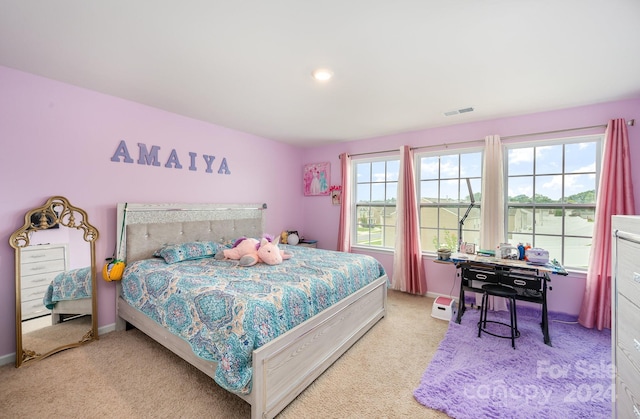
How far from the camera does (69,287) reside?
244 centimetres

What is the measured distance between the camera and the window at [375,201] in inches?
169

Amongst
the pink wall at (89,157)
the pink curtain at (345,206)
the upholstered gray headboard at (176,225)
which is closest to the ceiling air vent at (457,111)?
the pink curtain at (345,206)

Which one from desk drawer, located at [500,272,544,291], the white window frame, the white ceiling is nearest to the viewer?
the white ceiling

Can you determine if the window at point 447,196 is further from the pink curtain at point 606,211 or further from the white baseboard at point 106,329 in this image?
the white baseboard at point 106,329

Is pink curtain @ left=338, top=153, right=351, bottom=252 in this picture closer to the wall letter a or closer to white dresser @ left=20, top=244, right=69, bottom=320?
the wall letter a

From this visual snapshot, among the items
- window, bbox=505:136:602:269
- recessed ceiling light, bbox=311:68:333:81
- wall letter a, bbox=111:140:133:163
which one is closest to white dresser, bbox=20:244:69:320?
wall letter a, bbox=111:140:133:163

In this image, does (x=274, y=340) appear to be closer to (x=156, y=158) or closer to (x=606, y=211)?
(x=156, y=158)

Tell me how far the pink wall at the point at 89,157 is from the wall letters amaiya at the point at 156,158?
0.05 m

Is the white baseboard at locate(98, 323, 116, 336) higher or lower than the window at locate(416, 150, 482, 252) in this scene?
lower

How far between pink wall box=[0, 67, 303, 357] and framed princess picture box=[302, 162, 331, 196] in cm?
141

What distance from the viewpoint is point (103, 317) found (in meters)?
2.70

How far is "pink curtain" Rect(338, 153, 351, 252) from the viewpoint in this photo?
4.42 metres

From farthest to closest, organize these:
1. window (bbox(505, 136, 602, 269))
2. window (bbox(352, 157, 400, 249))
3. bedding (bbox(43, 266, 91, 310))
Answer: window (bbox(352, 157, 400, 249))
window (bbox(505, 136, 602, 269))
bedding (bbox(43, 266, 91, 310))

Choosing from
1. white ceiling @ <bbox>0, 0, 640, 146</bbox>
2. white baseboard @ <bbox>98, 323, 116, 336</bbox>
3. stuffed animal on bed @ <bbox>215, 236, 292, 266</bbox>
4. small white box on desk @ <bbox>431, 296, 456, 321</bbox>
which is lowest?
white baseboard @ <bbox>98, 323, 116, 336</bbox>
